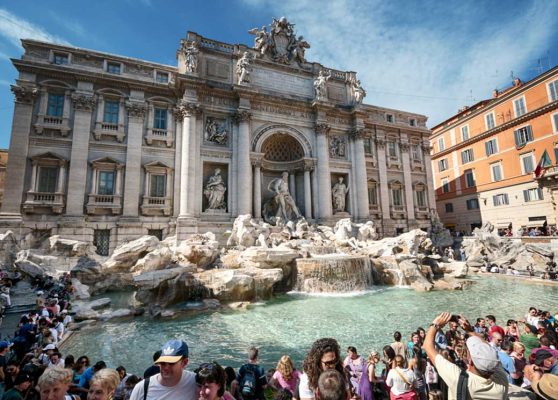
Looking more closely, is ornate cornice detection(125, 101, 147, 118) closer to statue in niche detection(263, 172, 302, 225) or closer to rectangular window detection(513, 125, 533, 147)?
statue in niche detection(263, 172, 302, 225)

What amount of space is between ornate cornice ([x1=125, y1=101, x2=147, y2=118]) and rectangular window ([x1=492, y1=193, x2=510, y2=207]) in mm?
26035

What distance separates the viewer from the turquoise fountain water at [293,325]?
562cm

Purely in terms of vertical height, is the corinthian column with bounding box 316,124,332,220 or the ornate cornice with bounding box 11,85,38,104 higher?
the ornate cornice with bounding box 11,85,38,104

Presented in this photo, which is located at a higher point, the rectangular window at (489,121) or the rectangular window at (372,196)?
the rectangular window at (489,121)

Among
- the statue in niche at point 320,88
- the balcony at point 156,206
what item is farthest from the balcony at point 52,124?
the statue in niche at point 320,88

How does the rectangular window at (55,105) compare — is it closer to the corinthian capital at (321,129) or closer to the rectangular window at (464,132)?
the corinthian capital at (321,129)

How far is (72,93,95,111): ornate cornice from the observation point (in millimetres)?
14473

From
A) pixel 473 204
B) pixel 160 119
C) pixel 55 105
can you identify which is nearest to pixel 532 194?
pixel 473 204

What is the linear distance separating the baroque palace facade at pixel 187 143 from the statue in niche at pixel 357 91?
83 millimetres

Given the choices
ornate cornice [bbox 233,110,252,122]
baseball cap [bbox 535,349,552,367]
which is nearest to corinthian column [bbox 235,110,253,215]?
ornate cornice [bbox 233,110,252,122]

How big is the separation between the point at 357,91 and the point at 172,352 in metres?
22.3

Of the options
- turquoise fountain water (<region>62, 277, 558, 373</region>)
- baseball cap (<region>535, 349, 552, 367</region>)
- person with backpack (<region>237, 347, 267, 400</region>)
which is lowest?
turquoise fountain water (<region>62, 277, 558, 373</region>)

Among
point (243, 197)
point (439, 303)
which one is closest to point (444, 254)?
point (439, 303)

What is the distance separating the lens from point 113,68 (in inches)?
615
